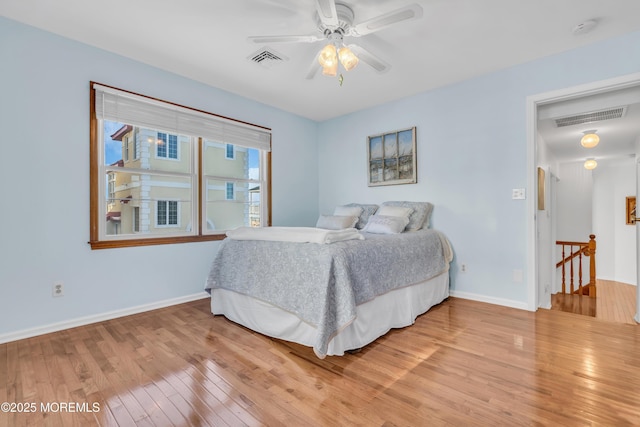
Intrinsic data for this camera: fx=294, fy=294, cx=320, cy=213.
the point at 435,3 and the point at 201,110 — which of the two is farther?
the point at 201,110

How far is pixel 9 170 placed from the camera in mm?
2258

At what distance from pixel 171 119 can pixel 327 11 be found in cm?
209

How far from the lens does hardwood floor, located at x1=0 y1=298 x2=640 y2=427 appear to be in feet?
A: 4.59

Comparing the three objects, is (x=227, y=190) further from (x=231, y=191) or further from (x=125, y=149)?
(x=125, y=149)

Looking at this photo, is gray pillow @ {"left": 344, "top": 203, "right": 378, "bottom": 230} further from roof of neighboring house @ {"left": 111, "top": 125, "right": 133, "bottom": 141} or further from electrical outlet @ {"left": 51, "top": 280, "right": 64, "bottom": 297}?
electrical outlet @ {"left": 51, "top": 280, "right": 64, "bottom": 297}

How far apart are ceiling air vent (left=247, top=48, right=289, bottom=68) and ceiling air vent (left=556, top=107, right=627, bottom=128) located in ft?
10.8

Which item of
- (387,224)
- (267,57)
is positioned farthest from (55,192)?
(387,224)

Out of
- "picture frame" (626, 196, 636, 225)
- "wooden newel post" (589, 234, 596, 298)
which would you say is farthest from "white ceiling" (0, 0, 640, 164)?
"picture frame" (626, 196, 636, 225)

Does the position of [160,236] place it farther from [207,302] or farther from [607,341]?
[607,341]

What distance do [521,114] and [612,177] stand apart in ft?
17.4

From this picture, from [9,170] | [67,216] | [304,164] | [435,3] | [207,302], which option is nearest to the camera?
[435,3]

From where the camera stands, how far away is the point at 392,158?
390cm

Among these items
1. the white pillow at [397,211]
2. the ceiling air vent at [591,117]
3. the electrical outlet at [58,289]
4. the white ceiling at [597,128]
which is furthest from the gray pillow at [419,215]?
the electrical outlet at [58,289]

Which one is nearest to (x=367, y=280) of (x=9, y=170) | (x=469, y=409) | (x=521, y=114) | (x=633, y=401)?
(x=469, y=409)
